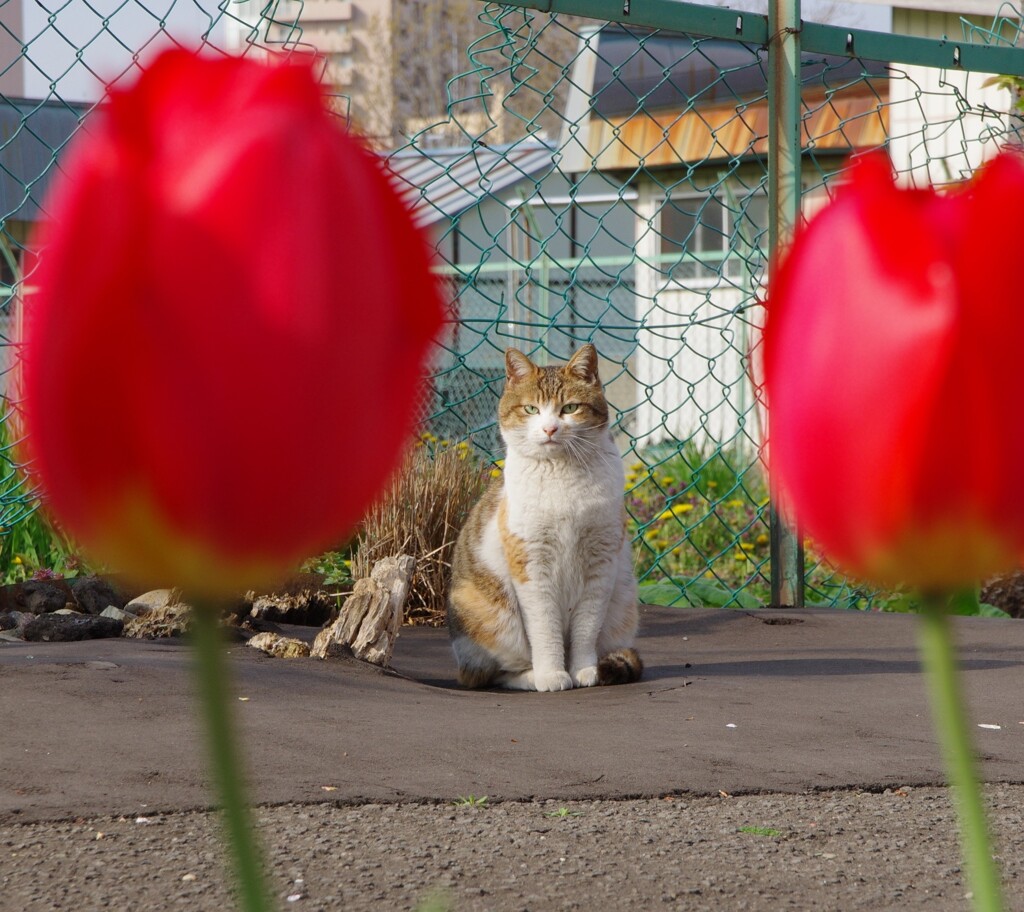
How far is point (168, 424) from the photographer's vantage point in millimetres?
250

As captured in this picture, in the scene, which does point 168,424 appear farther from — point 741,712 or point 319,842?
point 741,712

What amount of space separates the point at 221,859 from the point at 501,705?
151 cm

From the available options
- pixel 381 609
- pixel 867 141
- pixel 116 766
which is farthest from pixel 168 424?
pixel 867 141

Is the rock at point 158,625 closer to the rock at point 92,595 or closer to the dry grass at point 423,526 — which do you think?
the rock at point 92,595

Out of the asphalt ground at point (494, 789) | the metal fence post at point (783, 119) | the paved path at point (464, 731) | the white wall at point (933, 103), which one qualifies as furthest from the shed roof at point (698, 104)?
the asphalt ground at point (494, 789)

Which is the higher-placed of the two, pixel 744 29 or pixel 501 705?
pixel 744 29

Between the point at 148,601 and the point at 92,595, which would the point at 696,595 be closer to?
the point at 148,601

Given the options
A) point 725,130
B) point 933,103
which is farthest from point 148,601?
point 725,130

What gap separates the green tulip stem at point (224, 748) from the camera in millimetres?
252

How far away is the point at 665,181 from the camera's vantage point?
12.4 metres

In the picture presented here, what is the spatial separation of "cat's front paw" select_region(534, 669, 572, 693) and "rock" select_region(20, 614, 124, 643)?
48.2 inches

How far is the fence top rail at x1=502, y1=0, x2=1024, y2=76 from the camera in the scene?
427cm

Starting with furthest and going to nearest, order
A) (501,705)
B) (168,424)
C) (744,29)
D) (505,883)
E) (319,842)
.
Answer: (744,29), (501,705), (319,842), (505,883), (168,424)

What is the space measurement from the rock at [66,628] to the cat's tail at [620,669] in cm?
140
